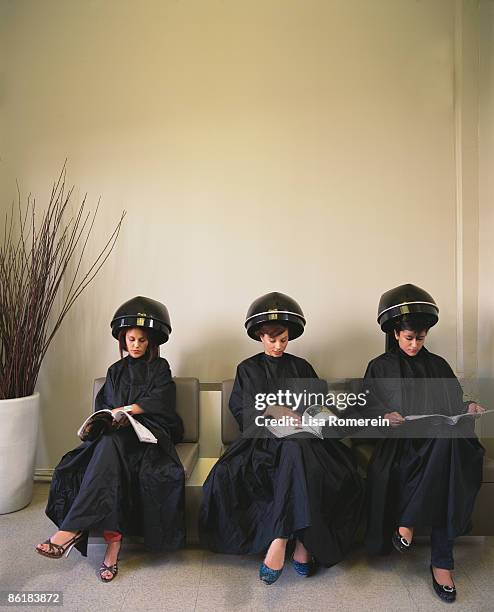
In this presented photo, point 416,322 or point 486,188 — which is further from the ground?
point 486,188

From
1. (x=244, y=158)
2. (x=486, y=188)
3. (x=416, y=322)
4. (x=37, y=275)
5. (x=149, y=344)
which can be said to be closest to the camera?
(x=416, y=322)

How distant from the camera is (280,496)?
1854mm

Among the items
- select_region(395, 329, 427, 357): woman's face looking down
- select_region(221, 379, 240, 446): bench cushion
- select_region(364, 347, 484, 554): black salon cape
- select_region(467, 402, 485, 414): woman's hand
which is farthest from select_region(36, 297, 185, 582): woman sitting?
select_region(467, 402, 485, 414): woman's hand

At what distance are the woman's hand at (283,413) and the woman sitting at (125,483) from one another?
0.47m

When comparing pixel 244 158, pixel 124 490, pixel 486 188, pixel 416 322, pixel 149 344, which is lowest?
pixel 124 490

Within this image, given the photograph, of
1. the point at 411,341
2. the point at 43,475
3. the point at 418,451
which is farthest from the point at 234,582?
the point at 43,475

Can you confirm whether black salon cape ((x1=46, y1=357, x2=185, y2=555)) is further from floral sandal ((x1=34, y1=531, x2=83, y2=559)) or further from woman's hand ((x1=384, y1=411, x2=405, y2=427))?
woman's hand ((x1=384, y1=411, x2=405, y2=427))

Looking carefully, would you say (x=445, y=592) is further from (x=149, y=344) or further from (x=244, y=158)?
(x=244, y=158)

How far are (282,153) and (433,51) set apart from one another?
1.10 m

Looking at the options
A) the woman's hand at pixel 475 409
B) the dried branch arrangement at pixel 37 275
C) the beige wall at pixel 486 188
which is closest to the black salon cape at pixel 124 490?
the dried branch arrangement at pixel 37 275

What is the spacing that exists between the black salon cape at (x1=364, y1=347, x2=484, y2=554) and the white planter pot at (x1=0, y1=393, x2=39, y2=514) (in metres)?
1.82

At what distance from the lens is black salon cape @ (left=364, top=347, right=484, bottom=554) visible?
72.7 inches

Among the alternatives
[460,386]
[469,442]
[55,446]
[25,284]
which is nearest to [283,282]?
[460,386]

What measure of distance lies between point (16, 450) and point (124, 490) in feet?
Answer: 2.97
